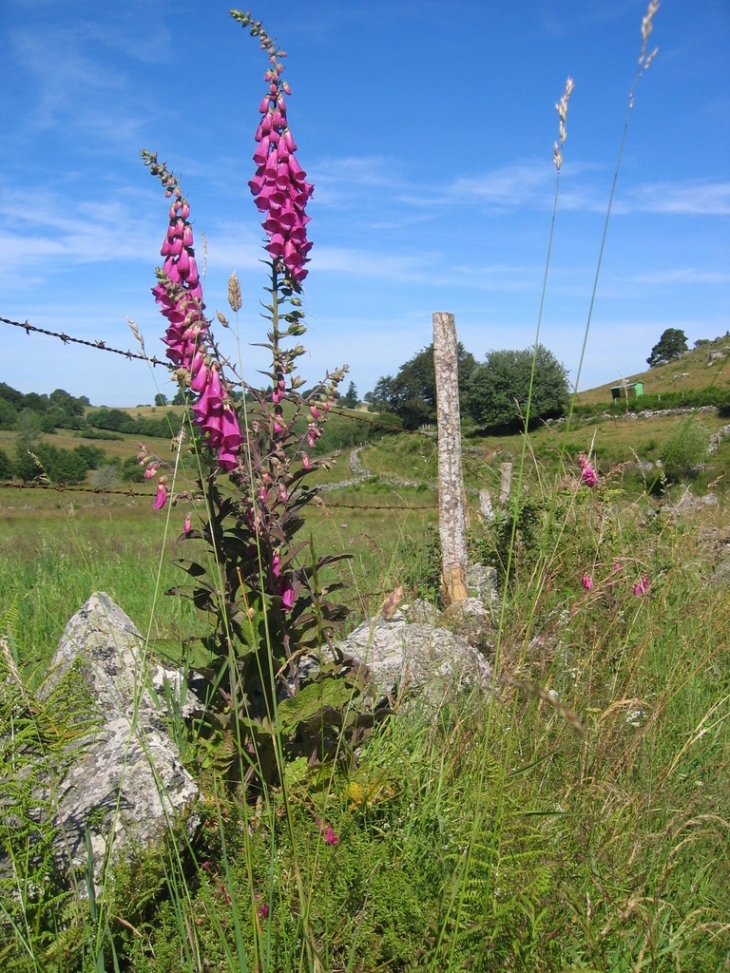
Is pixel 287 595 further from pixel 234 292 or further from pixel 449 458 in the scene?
pixel 449 458

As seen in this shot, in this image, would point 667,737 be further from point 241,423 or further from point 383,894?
point 241,423

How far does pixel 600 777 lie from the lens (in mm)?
2371

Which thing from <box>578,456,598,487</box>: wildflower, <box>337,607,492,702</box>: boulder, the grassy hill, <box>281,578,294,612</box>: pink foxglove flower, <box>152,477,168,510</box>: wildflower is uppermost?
the grassy hill

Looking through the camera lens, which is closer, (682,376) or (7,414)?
(7,414)

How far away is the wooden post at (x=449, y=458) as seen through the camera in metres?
5.22

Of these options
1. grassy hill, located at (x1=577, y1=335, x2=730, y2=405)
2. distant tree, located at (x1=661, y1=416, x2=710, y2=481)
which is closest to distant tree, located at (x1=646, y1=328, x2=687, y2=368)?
grassy hill, located at (x1=577, y1=335, x2=730, y2=405)

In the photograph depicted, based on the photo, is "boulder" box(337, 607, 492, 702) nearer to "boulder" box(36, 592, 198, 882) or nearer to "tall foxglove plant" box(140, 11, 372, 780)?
"tall foxglove plant" box(140, 11, 372, 780)

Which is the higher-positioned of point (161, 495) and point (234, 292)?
point (234, 292)

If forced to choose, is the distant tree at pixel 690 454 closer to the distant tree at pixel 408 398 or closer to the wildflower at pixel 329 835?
the distant tree at pixel 408 398

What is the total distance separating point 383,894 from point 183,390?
1.59m

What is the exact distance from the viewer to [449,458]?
17.2 feet

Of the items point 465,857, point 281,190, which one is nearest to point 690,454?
point 281,190

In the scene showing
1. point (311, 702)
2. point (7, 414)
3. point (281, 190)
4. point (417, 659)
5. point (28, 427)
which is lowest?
point (417, 659)

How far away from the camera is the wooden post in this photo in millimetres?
5219
